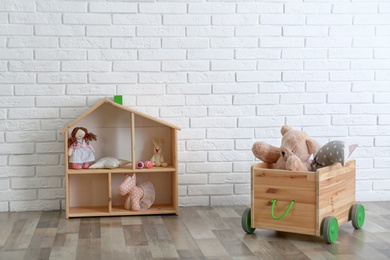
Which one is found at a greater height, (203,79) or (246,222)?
(203,79)

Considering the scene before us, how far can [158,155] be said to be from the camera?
4.22 m

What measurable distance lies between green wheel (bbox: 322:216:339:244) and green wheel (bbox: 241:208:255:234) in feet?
1.34

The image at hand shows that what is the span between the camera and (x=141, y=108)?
169 inches

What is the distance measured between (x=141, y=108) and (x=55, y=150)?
577mm

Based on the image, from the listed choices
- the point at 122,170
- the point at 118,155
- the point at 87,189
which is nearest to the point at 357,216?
the point at 122,170

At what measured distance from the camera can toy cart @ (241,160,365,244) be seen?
343cm

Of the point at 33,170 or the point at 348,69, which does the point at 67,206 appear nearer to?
the point at 33,170

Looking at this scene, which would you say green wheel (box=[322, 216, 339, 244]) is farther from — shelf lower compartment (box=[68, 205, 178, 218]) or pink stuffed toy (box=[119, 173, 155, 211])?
pink stuffed toy (box=[119, 173, 155, 211])

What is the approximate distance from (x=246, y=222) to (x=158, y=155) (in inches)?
32.9

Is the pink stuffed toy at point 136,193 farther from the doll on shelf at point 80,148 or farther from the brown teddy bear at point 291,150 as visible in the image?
the brown teddy bear at point 291,150

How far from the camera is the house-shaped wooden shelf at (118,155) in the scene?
4227 mm

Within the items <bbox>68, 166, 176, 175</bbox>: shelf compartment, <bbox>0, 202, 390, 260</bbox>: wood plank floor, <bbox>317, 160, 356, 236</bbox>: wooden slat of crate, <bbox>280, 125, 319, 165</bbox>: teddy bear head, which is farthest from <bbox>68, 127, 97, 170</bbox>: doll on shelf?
<bbox>317, 160, 356, 236</bbox>: wooden slat of crate

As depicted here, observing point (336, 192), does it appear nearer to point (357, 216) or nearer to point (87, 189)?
point (357, 216)

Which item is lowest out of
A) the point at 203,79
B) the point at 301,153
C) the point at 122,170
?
the point at 122,170
